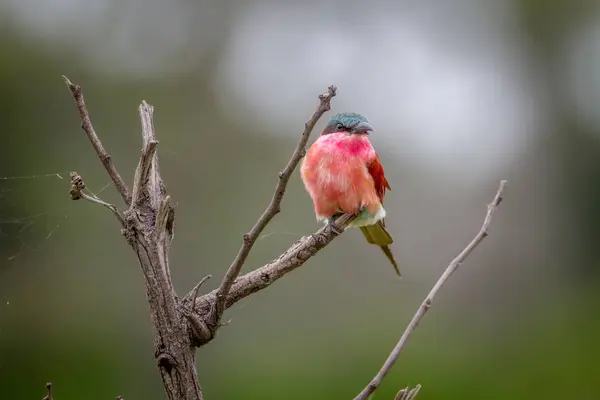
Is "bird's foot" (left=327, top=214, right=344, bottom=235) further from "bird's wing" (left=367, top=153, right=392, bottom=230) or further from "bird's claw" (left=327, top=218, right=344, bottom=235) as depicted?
"bird's wing" (left=367, top=153, right=392, bottom=230)

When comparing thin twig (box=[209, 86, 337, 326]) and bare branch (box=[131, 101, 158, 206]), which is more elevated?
bare branch (box=[131, 101, 158, 206])

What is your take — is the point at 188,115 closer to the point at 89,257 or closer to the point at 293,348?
the point at 89,257

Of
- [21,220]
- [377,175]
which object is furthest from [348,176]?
[21,220]

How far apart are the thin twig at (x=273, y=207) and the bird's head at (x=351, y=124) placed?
52 cm

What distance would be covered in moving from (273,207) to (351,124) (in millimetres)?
548

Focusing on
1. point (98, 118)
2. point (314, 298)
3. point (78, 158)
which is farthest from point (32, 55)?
point (314, 298)

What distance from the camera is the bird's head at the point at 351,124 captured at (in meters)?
1.51

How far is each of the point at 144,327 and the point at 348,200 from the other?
1.64 metres

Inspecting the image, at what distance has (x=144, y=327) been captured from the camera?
2.88m

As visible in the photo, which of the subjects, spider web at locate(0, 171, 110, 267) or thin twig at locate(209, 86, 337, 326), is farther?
spider web at locate(0, 171, 110, 267)

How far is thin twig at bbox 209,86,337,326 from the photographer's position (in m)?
0.92

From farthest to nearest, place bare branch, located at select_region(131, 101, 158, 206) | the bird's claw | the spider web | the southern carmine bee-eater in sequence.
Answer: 1. the spider web
2. the southern carmine bee-eater
3. the bird's claw
4. bare branch, located at select_region(131, 101, 158, 206)

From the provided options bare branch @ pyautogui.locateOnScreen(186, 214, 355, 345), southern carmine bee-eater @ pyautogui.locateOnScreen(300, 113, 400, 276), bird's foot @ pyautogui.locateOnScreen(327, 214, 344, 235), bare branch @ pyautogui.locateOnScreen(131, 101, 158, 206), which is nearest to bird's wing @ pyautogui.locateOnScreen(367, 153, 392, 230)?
southern carmine bee-eater @ pyautogui.locateOnScreen(300, 113, 400, 276)

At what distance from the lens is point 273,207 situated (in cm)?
101
